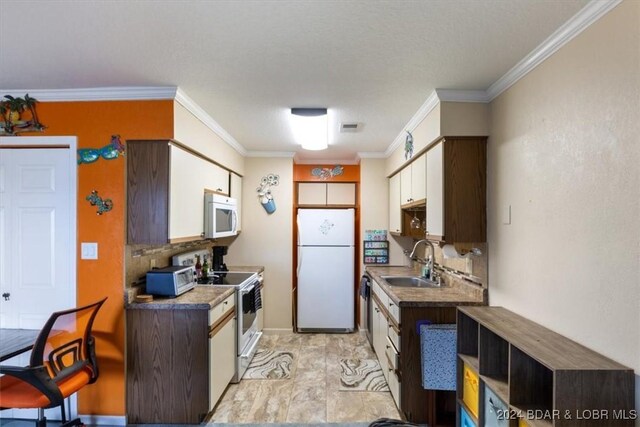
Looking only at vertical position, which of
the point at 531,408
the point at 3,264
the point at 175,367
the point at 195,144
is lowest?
the point at 175,367

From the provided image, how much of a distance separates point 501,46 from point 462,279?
5.77 feet

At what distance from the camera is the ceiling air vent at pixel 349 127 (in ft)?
10.2

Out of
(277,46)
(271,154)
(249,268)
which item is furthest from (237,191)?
(277,46)

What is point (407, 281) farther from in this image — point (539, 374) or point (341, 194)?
point (539, 374)

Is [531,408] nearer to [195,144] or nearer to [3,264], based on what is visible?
[195,144]

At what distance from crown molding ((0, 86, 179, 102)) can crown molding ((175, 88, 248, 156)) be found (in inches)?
3.5

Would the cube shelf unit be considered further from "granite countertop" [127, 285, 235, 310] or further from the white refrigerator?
the white refrigerator

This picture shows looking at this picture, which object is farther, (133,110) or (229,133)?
(229,133)

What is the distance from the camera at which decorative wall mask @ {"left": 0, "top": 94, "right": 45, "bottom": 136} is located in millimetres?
2363

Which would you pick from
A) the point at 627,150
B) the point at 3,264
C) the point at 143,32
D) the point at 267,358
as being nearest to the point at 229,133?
the point at 143,32

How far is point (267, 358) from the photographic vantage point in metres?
3.63

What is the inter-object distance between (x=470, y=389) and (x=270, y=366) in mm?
2077

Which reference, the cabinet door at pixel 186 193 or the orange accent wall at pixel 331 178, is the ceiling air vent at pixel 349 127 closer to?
the cabinet door at pixel 186 193

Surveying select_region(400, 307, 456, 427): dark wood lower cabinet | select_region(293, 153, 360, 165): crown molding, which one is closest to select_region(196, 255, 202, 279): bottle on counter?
select_region(293, 153, 360, 165): crown molding
